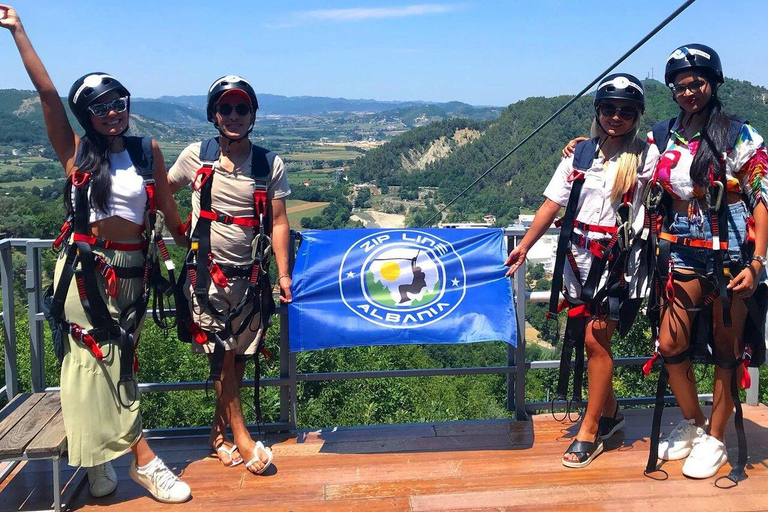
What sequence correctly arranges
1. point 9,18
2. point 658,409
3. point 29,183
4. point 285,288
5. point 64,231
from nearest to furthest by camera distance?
point 9,18, point 64,231, point 658,409, point 285,288, point 29,183

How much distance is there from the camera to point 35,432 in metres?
3.53

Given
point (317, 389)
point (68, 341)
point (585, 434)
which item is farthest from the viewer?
point (317, 389)

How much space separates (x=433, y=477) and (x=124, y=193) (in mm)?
2070

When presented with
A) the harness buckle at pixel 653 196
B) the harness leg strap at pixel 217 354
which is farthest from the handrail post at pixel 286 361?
the harness buckle at pixel 653 196

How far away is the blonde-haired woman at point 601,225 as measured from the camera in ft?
12.1

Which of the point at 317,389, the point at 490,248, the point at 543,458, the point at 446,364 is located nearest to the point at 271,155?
the point at 490,248

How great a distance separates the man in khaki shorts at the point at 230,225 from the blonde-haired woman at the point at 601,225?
1.43m

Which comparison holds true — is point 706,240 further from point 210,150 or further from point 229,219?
point 210,150

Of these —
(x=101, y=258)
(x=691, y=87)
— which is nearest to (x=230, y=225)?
(x=101, y=258)

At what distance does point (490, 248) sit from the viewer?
4426 mm

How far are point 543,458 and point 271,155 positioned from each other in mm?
2179

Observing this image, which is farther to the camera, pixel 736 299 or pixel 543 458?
pixel 543 458

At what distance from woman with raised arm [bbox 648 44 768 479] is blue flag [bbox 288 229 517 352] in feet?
3.09

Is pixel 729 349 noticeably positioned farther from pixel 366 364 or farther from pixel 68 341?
pixel 366 364
